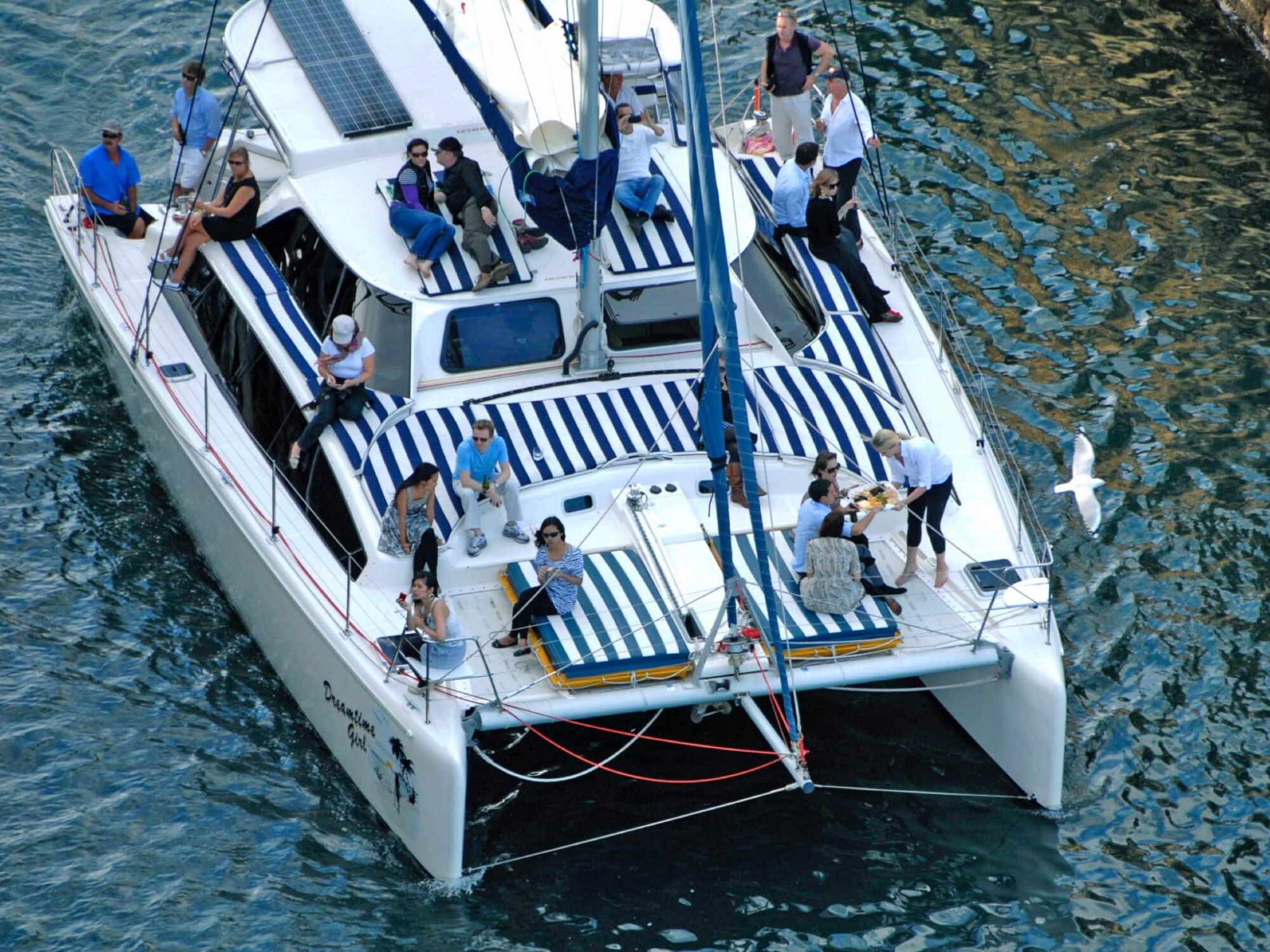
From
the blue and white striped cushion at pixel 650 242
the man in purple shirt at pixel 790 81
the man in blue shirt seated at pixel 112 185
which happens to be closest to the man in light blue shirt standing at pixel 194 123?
the man in blue shirt seated at pixel 112 185

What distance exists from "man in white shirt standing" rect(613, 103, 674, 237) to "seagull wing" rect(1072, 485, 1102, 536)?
3851 millimetres

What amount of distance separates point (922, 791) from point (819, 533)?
6.44ft

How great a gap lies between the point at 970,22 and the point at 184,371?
10.7 meters

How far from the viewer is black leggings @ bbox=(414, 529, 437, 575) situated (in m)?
11.8

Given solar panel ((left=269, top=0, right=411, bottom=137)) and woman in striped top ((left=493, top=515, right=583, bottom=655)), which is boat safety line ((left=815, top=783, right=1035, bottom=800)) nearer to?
woman in striped top ((left=493, top=515, right=583, bottom=655))

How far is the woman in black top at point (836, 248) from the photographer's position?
14.2 metres

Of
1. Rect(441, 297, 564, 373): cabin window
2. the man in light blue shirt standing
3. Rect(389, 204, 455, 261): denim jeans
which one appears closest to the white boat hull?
Rect(441, 297, 564, 373): cabin window

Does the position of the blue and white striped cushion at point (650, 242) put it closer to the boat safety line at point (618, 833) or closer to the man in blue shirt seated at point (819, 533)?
the man in blue shirt seated at point (819, 533)

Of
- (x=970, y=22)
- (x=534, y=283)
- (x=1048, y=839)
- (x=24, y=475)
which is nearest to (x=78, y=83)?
(x=24, y=475)

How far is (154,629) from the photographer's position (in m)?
13.3

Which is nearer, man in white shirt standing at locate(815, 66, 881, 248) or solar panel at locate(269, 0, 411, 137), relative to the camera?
solar panel at locate(269, 0, 411, 137)

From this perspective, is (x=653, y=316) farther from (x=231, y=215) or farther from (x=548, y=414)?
(x=231, y=215)

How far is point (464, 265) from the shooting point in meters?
13.4

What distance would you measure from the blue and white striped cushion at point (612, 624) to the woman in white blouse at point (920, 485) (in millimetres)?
1732
